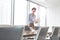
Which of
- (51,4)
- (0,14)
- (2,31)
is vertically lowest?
(2,31)

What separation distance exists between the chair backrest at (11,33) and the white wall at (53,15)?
686 centimetres

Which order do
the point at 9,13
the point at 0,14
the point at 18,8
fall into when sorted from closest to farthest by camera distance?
the point at 0,14, the point at 9,13, the point at 18,8

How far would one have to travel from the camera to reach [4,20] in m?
4.99

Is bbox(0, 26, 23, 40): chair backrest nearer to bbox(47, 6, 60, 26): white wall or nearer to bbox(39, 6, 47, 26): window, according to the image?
bbox(39, 6, 47, 26): window

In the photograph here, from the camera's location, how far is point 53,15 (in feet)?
29.3

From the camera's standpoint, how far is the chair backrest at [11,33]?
5.68 feet

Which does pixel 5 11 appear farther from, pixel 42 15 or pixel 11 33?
pixel 42 15

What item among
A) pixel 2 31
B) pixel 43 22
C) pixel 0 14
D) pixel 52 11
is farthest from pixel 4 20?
pixel 52 11

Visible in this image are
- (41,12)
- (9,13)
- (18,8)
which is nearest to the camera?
(9,13)

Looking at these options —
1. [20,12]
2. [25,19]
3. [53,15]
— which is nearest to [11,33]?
[20,12]

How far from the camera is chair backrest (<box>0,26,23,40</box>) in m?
1.73

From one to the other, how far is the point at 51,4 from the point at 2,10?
4503 millimetres

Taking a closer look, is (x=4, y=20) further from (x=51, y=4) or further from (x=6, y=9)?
(x=51, y=4)

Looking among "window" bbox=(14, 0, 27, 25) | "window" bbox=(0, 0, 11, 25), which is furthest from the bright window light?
"window" bbox=(0, 0, 11, 25)
